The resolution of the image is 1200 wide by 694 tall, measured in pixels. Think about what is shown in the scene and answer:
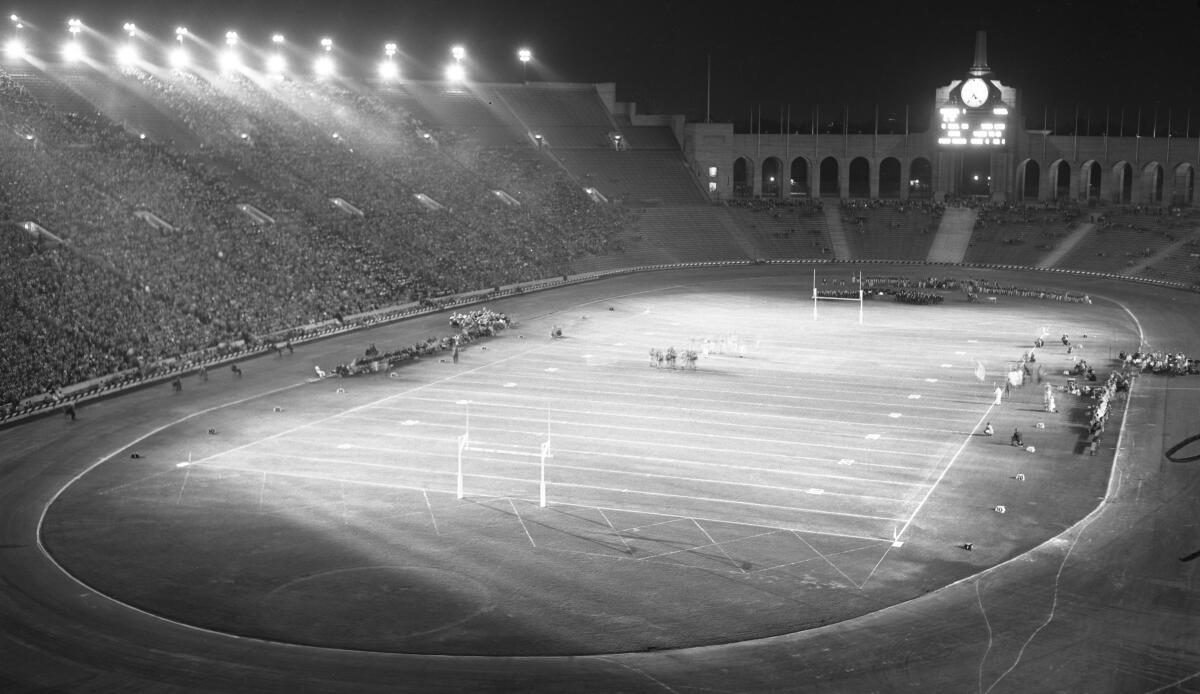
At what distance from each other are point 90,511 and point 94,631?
343 inches

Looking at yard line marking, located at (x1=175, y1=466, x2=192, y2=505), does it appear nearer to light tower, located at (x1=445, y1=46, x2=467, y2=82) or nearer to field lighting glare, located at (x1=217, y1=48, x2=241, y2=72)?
field lighting glare, located at (x1=217, y1=48, x2=241, y2=72)

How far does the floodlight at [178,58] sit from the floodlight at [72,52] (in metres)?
6.98

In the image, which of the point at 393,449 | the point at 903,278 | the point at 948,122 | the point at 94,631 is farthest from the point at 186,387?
the point at 948,122

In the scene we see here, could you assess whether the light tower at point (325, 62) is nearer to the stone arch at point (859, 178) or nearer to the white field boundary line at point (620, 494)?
the stone arch at point (859, 178)

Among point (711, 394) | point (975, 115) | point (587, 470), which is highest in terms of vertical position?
point (975, 115)

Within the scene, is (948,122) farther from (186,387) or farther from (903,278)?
(186,387)

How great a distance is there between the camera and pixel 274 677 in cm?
2027

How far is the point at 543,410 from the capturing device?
4188 cm

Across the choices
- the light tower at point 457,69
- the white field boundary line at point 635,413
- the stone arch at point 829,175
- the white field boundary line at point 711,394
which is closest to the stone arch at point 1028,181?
the stone arch at point 829,175

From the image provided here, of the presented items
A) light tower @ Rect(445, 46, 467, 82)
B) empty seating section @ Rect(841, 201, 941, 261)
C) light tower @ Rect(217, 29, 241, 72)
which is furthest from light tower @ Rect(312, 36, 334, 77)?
empty seating section @ Rect(841, 201, 941, 261)

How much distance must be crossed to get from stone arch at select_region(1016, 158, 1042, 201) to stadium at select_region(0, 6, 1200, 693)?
318cm

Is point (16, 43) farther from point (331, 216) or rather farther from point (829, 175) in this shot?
point (829, 175)

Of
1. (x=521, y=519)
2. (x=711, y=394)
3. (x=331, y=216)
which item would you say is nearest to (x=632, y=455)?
(x=521, y=519)

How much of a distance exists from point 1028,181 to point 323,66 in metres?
96.0
